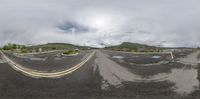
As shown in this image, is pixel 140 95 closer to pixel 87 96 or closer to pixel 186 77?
pixel 87 96

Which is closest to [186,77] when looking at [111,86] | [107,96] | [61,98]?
[111,86]

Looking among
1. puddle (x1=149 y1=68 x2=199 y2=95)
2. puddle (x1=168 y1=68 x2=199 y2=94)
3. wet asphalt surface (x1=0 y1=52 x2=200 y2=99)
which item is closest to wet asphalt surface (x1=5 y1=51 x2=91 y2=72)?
wet asphalt surface (x1=0 y1=52 x2=200 y2=99)

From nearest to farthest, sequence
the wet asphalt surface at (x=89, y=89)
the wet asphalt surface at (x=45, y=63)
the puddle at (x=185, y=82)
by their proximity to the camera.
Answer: the wet asphalt surface at (x=89, y=89)
the puddle at (x=185, y=82)
the wet asphalt surface at (x=45, y=63)

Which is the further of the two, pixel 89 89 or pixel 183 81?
pixel 183 81

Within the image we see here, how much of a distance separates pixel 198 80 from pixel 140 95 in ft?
20.9

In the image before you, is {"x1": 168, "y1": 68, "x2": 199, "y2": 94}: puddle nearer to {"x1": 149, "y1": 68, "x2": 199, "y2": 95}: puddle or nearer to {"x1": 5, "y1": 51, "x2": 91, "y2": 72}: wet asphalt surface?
{"x1": 149, "y1": 68, "x2": 199, "y2": 95}: puddle

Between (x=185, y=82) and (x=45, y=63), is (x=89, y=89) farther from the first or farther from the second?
(x=45, y=63)

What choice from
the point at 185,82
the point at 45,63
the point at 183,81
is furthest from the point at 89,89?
the point at 45,63

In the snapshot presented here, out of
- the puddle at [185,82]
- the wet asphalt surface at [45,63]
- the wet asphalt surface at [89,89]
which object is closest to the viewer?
the wet asphalt surface at [89,89]

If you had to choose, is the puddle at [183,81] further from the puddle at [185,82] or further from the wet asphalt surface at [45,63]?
the wet asphalt surface at [45,63]

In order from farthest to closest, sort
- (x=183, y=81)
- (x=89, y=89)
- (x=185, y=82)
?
(x=183, y=81) < (x=185, y=82) < (x=89, y=89)

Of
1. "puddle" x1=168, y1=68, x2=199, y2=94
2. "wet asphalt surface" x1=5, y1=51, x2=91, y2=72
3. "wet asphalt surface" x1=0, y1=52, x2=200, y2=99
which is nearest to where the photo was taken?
"wet asphalt surface" x1=0, y1=52, x2=200, y2=99

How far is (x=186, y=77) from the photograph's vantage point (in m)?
22.0

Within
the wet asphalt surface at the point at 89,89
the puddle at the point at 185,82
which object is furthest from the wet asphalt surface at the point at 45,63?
the puddle at the point at 185,82
